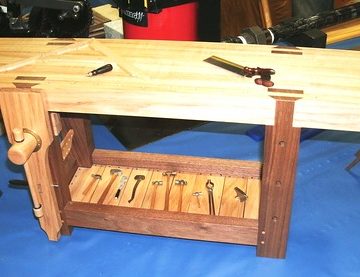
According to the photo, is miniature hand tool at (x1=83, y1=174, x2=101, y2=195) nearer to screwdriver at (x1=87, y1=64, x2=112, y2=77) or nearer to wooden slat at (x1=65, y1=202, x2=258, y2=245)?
wooden slat at (x1=65, y1=202, x2=258, y2=245)

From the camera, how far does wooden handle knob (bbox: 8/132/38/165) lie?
1.38 metres

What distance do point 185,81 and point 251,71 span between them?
21cm

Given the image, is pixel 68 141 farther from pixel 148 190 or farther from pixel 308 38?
pixel 308 38

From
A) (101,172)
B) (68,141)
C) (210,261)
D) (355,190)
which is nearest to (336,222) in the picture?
(355,190)

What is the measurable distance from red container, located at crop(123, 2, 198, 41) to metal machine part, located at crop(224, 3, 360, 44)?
31 cm

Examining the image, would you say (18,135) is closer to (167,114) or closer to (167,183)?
(167,114)

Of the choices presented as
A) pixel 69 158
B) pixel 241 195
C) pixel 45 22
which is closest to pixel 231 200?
pixel 241 195

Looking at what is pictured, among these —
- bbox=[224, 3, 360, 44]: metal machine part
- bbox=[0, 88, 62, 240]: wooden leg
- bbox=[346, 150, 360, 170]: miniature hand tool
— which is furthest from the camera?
bbox=[224, 3, 360, 44]: metal machine part

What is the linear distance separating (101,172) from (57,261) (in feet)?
1.37

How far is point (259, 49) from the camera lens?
167cm

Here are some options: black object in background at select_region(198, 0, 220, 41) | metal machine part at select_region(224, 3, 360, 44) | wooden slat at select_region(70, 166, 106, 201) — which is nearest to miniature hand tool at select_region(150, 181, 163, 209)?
wooden slat at select_region(70, 166, 106, 201)

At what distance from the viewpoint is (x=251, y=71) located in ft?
4.79

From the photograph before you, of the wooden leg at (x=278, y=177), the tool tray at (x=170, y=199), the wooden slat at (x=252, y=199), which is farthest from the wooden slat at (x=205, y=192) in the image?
the wooden leg at (x=278, y=177)

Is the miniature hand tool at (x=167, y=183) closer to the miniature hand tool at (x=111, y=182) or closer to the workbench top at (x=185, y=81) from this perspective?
the miniature hand tool at (x=111, y=182)
